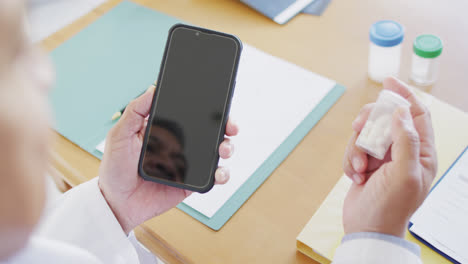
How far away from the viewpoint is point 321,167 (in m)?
0.75

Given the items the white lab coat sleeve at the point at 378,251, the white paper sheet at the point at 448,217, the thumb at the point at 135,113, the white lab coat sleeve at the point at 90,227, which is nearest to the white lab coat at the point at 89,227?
the white lab coat sleeve at the point at 90,227

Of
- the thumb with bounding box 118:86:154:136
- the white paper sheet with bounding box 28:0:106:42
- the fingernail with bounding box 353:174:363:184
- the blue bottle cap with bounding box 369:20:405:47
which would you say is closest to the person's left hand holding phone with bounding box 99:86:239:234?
the thumb with bounding box 118:86:154:136

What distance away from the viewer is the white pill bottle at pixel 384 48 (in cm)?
79

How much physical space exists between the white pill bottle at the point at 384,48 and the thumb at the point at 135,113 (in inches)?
16.4

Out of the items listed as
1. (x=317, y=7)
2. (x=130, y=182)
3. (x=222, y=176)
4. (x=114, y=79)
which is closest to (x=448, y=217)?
(x=222, y=176)

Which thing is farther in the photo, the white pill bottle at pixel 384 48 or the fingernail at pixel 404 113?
the white pill bottle at pixel 384 48

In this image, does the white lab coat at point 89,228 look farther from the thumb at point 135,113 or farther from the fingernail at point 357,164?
the fingernail at point 357,164

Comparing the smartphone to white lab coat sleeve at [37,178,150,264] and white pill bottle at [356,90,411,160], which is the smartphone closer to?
white lab coat sleeve at [37,178,150,264]

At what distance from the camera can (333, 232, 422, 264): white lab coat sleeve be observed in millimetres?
559

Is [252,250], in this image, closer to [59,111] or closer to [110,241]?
[110,241]

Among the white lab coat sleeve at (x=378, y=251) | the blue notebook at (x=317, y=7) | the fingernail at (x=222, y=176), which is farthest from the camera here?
the blue notebook at (x=317, y=7)

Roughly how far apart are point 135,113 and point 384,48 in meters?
0.47

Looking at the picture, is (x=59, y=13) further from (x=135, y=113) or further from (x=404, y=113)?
(x=404, y=113)

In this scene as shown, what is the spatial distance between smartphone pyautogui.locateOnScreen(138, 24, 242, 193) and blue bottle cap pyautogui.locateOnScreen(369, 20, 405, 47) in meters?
0.28
